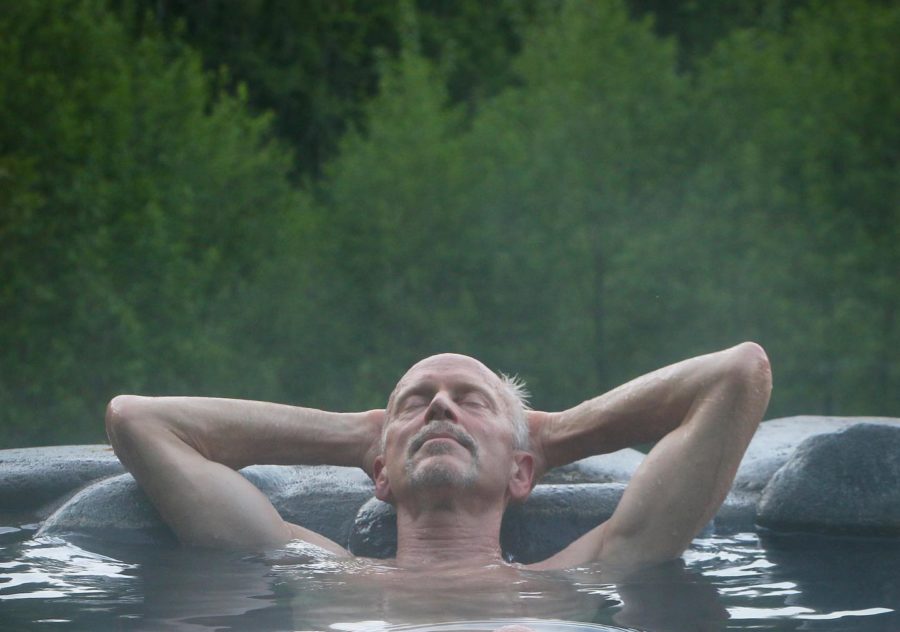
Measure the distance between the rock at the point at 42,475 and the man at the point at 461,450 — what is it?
107 cm

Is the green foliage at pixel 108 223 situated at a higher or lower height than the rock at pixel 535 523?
higher

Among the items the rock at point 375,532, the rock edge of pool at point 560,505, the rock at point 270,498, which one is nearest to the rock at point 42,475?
the rock edge of pool at point 560,505

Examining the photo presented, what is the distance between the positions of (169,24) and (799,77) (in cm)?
986

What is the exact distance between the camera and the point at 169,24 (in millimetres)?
22219

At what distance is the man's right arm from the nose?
0.33 meters

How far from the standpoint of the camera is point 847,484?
4.82 m

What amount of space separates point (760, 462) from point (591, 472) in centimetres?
68

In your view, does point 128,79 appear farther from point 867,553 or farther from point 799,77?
point 867,553

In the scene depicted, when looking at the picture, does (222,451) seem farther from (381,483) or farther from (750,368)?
(750,368)

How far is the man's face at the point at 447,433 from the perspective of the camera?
4.23 metres

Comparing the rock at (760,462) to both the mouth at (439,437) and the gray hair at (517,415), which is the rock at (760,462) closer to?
the gray hair at (517,415)

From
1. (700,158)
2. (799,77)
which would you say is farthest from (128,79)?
(799,77)

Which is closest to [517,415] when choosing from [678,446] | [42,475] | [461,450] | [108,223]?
[461,450]

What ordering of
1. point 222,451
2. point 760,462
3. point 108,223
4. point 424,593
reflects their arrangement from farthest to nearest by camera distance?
1. point 108,223
2. point 760,462
3. point 222,451
4. point 424,593
